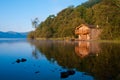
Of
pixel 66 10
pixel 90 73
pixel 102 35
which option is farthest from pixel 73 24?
pixel 90 73

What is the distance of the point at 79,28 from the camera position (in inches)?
4033

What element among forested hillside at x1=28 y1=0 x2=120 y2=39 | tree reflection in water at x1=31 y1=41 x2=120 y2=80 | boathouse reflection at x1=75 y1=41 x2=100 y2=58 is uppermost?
forested hillside at x1=28 y1=0 x2=120 y2=39

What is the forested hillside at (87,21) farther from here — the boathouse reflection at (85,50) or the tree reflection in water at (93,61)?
the tree reflection in water at (93,61)

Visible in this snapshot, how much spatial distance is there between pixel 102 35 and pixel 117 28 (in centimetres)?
712

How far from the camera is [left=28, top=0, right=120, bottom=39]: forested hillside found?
77.7 m

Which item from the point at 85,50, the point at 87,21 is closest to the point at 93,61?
the point at 85,50

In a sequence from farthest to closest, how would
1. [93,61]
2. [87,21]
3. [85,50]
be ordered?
[87,21] → [85,50] → [93,61]

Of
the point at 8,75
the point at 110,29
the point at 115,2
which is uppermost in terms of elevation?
the point at 115,2

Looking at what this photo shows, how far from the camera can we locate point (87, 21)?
121m

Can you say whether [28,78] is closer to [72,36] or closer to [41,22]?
[72,36]

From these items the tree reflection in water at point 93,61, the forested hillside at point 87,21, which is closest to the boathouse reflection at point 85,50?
the tree reflection in water at point 93,61

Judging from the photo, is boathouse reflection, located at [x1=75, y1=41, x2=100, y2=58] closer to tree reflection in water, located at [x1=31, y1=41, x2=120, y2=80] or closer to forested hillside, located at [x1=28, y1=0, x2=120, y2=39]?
tree reflection in water, located at [x1=31, y1=41, x2=120, y2=80]

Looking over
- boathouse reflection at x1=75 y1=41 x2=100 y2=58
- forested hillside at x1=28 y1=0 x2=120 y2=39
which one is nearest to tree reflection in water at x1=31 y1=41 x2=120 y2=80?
boathouse reflection at x1=75 y1=41 x2=100 y2=58

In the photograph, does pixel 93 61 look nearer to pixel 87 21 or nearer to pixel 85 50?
pixel 85 50
